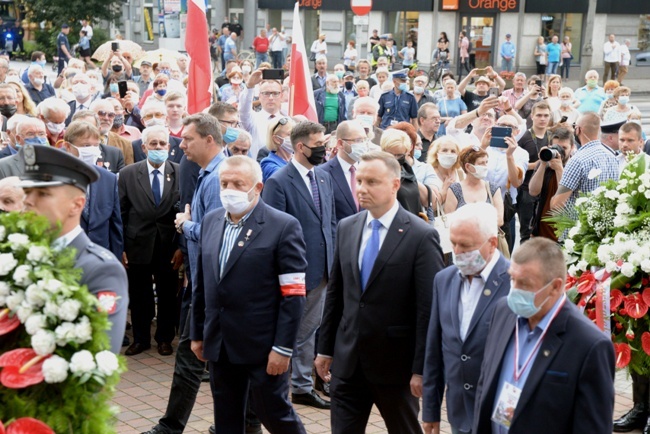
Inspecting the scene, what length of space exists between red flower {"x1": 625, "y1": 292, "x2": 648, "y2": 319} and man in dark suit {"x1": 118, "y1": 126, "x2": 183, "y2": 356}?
14.1ft

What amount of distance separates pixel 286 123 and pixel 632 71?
34.8 m

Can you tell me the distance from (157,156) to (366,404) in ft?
12.7

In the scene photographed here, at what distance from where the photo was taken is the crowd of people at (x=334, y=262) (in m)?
4.49

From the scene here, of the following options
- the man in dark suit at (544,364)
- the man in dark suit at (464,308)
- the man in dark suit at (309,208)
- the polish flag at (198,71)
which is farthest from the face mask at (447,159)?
the man in dark suit at (544,364)

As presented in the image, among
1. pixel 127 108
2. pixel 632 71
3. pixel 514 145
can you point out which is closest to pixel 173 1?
pixel 632 71

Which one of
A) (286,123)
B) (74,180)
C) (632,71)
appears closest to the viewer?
(74,180)

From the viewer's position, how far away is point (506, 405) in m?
4.61

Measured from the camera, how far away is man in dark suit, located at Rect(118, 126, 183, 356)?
926cm

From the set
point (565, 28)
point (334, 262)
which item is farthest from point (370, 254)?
point (565, 28)

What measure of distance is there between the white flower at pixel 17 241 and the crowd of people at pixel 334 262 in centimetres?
23

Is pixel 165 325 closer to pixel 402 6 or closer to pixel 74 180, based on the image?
pixel 74 180

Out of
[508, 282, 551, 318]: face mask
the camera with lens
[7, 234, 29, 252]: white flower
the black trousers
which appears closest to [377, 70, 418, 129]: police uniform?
the camera with lens

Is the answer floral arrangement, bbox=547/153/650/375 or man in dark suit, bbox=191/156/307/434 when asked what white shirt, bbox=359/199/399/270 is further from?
floral arrangement, bbox=547/153/650/375

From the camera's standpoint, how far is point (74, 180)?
439cm
